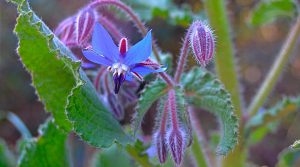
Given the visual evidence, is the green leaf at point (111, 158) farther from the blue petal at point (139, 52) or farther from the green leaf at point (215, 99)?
the blue petal at point (139, 52)

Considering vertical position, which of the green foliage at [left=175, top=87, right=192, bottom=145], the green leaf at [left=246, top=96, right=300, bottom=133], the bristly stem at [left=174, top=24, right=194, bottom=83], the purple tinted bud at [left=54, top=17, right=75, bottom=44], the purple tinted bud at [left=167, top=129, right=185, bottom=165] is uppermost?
the purple tinted bud at [left=54, top=17, right=75, bottom=44]

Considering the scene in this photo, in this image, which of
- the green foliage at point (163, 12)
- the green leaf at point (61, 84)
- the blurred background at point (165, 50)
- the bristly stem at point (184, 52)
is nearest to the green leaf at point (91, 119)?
the green leaf at point (61, 84)

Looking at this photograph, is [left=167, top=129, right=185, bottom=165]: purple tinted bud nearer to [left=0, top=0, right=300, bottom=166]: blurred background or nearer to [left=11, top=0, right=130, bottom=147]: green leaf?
[left=11, top=0, right=130, bottom=147]: green leaf

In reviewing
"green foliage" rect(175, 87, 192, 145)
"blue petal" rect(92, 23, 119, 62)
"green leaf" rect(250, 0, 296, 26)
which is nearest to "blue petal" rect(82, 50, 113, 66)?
"blue petal" rect(92, 23, 119, 62)

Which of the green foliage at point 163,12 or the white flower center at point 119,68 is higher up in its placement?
the green foliage at point 163,12

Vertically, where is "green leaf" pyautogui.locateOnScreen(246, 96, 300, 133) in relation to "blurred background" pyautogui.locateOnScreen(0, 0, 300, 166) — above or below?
below

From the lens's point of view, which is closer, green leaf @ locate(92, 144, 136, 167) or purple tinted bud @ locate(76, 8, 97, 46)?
purple tinted bud @ locate(76, 8, 97, 46)

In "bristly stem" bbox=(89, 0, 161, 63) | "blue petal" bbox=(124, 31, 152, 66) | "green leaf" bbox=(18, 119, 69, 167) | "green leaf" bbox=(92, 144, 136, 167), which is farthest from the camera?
"green leaf" bbox=(92, 144, 136, 167)

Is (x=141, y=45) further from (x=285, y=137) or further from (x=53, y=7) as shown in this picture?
(x=53, y=7)
